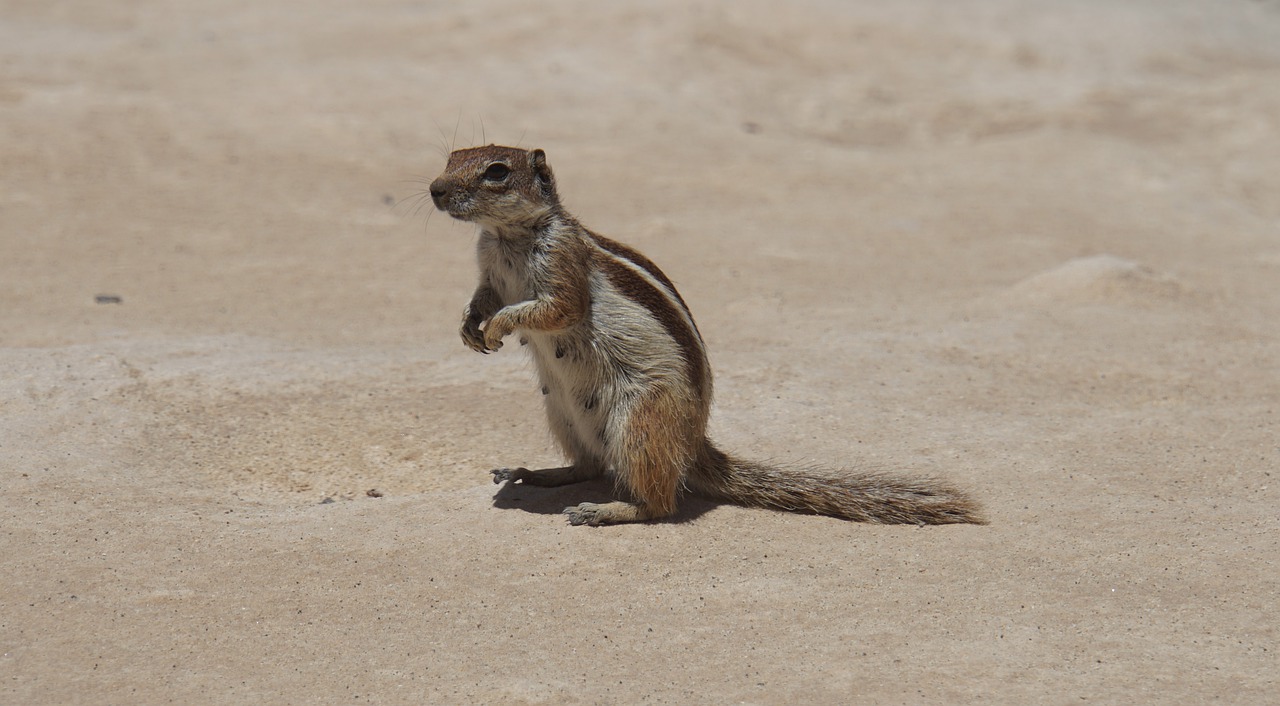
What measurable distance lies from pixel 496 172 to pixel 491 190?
0.08 m

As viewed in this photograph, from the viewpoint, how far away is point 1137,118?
15.5 metres

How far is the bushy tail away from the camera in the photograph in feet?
18.5

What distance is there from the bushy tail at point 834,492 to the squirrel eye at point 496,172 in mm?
1519

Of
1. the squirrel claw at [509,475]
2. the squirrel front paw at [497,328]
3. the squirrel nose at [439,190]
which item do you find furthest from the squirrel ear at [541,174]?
the squirrel claw at [509,475]

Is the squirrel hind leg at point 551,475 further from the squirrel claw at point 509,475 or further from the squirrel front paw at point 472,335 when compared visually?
the squirrel front paw at point 472,335

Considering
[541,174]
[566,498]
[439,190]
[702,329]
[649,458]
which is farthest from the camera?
[702,329]

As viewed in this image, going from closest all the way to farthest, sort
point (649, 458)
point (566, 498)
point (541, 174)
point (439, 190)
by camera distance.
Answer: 1. point (439, 190)
2. point (649, 458)
3. point (541, 174)
4. point (566, 498)

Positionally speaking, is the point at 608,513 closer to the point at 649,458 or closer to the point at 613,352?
the point at 649,458

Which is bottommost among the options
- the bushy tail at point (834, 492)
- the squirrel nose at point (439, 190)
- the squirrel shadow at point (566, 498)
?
the squirrel shadow at point (566, 498)

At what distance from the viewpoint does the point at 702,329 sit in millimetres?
9023

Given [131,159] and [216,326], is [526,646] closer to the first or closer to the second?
[216,326]

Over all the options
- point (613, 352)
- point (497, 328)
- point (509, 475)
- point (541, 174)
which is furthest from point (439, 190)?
point (509, 475)

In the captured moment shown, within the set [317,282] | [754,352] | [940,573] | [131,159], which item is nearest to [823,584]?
[940,573]

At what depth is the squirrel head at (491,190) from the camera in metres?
5.46
